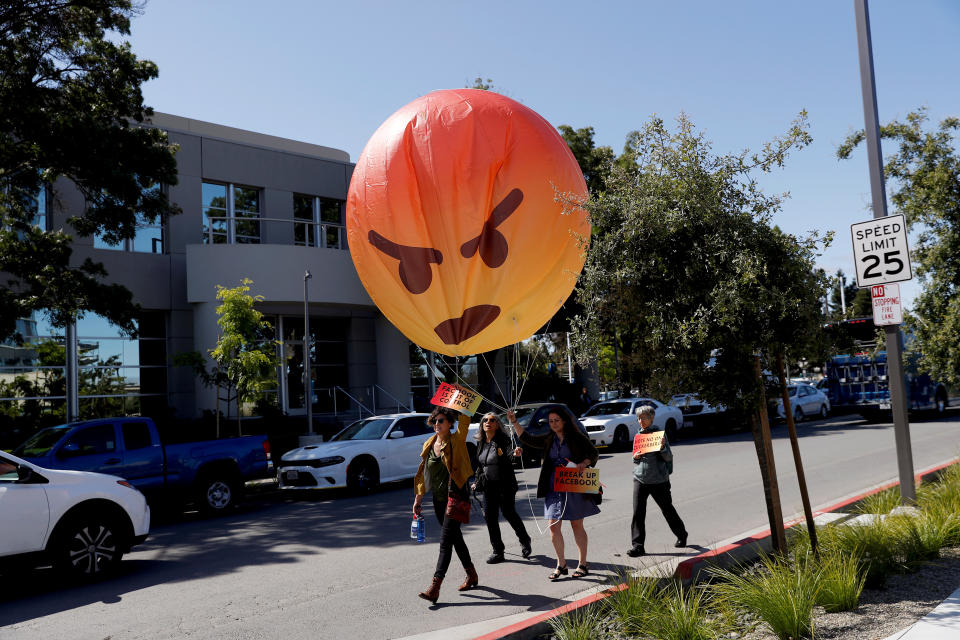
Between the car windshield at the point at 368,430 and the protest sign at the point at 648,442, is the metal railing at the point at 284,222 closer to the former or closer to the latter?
the car windshield at the point at 368,430

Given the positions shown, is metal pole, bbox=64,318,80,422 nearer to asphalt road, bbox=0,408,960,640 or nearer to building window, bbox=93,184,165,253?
building window, bbox=93,184,165,253

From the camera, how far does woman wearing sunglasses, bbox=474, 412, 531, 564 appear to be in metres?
8.34

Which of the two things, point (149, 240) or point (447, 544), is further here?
point (149, 240)

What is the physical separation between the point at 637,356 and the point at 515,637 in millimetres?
2409

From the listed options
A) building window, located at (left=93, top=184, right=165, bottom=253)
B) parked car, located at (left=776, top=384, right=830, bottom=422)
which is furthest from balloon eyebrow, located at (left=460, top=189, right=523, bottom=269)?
parked car, located at (left=776, top=384, right=830, bottom=422)

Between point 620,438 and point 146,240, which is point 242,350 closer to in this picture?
point 146,240

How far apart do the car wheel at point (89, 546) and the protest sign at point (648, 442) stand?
611cm

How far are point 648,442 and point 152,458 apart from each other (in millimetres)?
8475

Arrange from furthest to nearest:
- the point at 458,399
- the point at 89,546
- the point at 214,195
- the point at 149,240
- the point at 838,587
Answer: the point at 214,195 → the point at 149,240 → the point at 89,546 → the point at 458,399 → the point at 838,587

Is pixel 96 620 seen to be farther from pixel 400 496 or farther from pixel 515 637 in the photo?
pixel 400 496

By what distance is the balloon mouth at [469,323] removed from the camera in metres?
6.99

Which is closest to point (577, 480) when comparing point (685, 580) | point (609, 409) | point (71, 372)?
point (685, 580)

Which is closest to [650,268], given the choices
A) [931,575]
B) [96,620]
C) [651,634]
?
[651,634]

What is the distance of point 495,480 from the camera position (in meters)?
8.33
